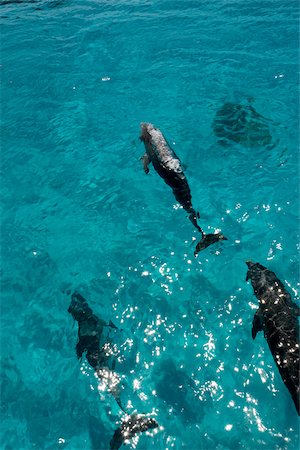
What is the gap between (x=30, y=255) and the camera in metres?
11.3

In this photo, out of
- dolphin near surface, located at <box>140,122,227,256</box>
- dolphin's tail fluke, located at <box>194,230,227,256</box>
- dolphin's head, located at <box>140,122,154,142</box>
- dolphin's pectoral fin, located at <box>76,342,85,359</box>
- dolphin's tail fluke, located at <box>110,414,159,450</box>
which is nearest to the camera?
dolphin's tail fluke, located at <box>110,414,159,450</box>

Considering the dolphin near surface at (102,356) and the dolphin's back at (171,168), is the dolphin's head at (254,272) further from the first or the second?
the dolphin near surface at (102,356)

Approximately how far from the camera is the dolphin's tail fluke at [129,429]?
739 cm

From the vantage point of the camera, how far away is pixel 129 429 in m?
7.44

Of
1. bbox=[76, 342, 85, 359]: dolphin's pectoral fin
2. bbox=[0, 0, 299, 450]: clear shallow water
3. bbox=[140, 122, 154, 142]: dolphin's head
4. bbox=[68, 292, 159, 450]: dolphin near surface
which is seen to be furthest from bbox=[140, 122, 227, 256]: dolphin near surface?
bbox=[76, 342, 85, 359]: dolphin's pectoral fin

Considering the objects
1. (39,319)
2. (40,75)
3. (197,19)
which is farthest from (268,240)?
(197,19)

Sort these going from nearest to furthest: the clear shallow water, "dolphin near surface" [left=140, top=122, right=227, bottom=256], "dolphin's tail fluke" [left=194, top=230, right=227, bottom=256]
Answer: the clear shallow water
"dolphin's tail fluke" [left=194, top=230, right=227, bottom=256]
"dolphin near surface" [left=140, top=122, right=227, bottom=256]

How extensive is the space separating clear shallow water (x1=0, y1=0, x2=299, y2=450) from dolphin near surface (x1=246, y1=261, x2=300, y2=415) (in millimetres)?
787

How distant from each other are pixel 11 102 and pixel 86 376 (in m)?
15.3

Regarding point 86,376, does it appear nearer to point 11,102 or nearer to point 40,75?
point 11,102

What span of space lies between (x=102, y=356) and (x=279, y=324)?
431 cm

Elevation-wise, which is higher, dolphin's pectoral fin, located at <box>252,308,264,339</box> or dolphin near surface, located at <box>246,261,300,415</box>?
dolphin near surface, located at <box>246,261,300,415</box>

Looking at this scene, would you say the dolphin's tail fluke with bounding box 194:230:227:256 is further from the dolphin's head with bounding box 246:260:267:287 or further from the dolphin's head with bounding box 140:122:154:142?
the dolphin's head with bounding box 140:122:154:142

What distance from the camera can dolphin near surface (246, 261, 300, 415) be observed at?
21.2 feet
